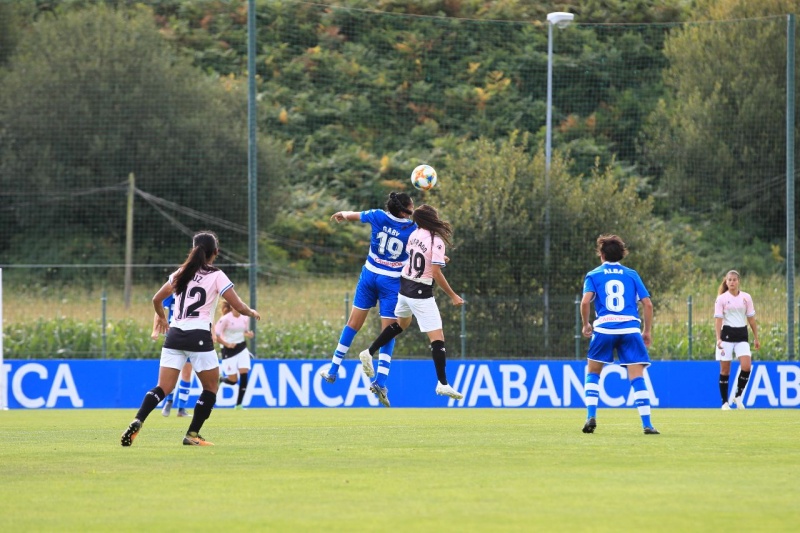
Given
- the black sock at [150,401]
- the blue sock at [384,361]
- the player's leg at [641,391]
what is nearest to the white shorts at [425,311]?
the blue sock at [384,361]

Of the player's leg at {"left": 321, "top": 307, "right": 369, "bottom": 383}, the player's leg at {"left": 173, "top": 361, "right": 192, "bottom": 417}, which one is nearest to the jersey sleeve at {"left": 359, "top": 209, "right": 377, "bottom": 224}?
the player's leg at {"left": 321, "top": 307, "right": 369, "bottom": 383}

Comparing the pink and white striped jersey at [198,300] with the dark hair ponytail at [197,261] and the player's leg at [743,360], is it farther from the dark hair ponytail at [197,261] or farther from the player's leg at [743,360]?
Answer: the player's leg at [743,360]

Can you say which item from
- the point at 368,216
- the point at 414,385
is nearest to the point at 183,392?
the point at 368,216

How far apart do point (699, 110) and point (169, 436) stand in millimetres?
25959

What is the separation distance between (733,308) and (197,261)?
42.0 ft

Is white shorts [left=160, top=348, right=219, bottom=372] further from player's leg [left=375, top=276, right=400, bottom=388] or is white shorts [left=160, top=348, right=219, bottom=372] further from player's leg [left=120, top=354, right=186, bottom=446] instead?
player's leg [left=375, top=276, right=400, bottom=388]

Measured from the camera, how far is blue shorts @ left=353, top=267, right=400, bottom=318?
15523mm

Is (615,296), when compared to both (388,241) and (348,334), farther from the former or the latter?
(348,334)

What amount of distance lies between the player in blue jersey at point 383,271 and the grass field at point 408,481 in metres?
1.39

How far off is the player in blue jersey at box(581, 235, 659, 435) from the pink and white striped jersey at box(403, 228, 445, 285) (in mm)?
2123

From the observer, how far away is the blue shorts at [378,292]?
1552 centimetres

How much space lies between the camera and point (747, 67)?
36750mm

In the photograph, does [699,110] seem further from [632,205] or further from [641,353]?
[641,353]

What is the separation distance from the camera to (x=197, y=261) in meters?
11.5
